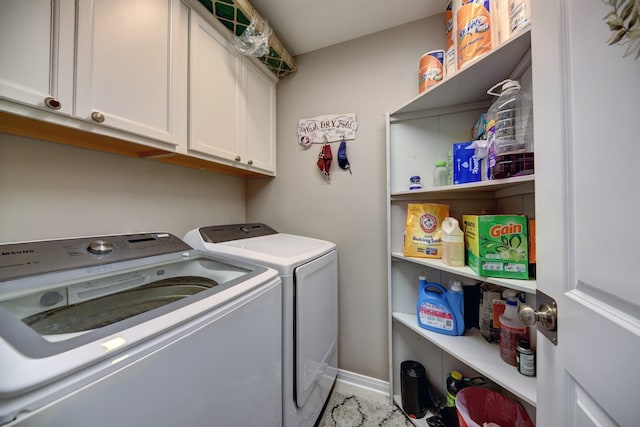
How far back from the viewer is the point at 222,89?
1379mm

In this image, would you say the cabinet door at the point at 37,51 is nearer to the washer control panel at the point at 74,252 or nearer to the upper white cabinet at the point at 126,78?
the upper white cabinet at the point at 126,78

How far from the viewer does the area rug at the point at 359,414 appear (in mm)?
1341

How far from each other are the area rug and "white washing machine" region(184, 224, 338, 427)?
0.09m

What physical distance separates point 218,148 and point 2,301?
1032 millimetres

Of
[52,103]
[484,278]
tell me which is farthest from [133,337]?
[484,278]

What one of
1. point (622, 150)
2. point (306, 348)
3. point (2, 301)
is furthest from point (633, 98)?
point (2, 301)

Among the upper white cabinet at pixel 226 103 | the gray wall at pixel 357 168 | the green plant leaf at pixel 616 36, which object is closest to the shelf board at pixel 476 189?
the gray wall at pixel 357 168

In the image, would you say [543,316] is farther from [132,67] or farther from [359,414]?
[132,67]

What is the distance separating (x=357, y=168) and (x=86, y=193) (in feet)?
5.23

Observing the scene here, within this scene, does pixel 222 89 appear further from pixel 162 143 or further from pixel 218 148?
pixel 162 143

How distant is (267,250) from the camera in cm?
120

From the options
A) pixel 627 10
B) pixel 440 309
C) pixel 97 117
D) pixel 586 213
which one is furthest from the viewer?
pixel 440 309

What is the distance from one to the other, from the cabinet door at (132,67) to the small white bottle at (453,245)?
1.51 m

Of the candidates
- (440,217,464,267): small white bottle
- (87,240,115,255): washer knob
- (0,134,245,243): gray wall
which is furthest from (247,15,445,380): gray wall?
(87,240,115,255): washer knob
